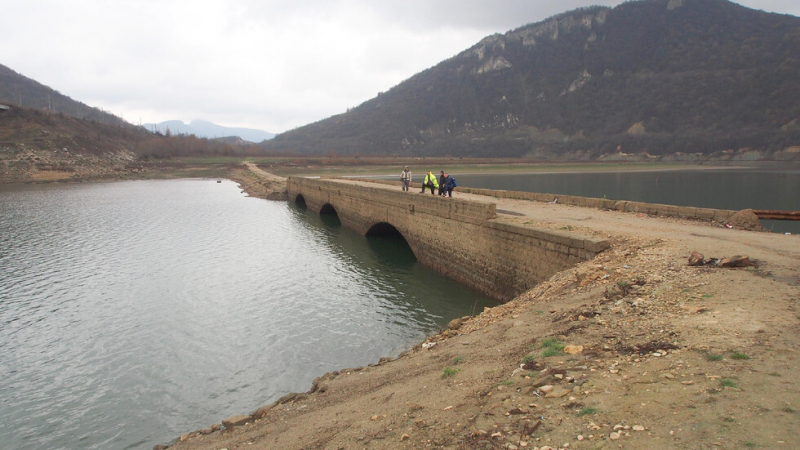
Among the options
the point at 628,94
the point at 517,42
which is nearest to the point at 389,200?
the point at 628,94

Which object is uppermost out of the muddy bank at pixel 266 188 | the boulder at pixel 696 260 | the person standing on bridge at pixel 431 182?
the person standing on bridge at pixel 431 182

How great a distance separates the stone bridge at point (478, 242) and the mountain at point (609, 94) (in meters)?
103

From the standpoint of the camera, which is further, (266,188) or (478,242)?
(266,188)

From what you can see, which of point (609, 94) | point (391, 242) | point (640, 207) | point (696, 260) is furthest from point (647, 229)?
point (609, 94)

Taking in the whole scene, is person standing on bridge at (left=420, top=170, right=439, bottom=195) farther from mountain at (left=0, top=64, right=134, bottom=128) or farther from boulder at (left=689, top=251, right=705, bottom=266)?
mountain at (left=0, top=64, right=134, bottom=128)

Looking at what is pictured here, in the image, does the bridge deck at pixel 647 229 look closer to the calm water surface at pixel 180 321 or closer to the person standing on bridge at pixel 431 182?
the person standing on bridge at pixel 431 182

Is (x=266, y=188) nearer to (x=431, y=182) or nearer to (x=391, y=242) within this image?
(x=391, y=242)

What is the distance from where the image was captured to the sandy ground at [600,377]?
4.05 metres

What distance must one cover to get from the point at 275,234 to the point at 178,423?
769 inches

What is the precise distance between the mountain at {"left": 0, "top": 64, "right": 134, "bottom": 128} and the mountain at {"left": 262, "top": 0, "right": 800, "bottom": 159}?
67711 mm

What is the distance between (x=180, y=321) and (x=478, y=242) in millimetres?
9576

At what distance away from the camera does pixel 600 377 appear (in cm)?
499

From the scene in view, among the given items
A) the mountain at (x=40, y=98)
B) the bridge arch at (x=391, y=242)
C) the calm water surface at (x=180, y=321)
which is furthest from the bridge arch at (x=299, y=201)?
the mountain at (x=40, y=98)

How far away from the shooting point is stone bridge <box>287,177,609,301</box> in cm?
1204
